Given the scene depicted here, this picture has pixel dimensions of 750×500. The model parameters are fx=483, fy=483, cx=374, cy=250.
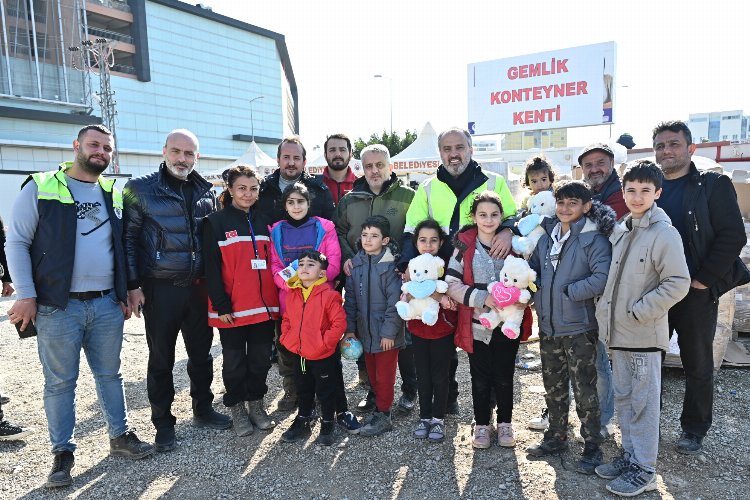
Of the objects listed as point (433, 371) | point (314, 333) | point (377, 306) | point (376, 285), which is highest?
point (376, 285)

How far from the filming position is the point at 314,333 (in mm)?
3479

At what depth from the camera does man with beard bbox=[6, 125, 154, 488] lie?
303cm

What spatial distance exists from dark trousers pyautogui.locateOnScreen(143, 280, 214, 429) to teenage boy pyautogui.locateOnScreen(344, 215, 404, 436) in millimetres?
1165

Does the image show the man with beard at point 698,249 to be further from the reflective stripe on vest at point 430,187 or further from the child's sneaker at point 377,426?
the child's sneaker at point 377,426

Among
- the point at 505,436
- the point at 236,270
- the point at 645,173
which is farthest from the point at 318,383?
the point at 645,173

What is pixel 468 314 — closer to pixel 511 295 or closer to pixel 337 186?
pixel 511 295

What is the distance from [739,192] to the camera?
584 centimetres

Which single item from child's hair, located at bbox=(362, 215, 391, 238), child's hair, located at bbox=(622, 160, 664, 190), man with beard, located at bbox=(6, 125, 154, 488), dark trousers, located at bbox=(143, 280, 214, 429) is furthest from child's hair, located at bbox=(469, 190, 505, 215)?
man with beard, located at bbox=(6, 125, 154, 488)

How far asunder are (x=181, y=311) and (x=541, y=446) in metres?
2.74

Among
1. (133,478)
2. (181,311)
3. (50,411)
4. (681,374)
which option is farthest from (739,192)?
(50,411)

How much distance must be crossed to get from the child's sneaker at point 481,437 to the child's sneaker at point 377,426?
2.23ft

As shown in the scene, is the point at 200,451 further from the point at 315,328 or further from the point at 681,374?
the point at 681,374

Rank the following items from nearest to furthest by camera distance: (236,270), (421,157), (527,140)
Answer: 1. (236,270)
2. (421,157)
3. (527,140)

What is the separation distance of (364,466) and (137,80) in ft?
137
